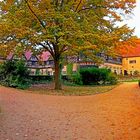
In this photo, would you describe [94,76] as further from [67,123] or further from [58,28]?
[67,123]

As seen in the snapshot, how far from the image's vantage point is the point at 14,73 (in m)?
32.1

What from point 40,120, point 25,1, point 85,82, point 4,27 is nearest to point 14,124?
point 40,120

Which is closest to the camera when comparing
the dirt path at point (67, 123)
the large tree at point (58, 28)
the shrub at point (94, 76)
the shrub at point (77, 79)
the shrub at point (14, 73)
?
the dirt path at point (67, 123)

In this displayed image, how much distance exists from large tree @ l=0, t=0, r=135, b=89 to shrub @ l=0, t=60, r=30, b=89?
9.65 ft

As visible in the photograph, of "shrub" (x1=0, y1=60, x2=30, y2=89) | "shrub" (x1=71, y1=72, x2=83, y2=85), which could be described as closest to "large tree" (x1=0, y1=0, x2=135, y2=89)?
"shrub" (x1=0, y1=60, x2=30, y2=89)

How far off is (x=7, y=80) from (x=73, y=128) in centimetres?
2047

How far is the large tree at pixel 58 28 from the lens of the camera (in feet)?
89.3

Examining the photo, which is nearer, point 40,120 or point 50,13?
point 40,120

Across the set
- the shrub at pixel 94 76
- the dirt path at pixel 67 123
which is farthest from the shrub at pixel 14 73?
the dirt path at pixel 67 123

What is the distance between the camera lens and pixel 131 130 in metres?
10.9

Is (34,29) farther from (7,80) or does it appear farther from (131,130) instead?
(131,130)

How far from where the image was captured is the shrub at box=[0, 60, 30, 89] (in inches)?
1236

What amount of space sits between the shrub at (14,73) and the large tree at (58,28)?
294 centimetres

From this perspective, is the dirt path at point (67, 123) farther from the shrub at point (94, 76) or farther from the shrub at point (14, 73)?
the shrub at point (94, 76)
